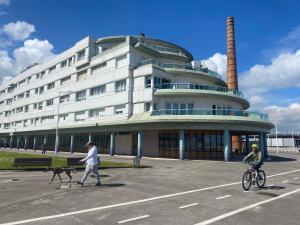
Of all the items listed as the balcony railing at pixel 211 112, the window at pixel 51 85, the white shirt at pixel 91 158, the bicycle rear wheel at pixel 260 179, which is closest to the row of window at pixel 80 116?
the window at pixel 51 85

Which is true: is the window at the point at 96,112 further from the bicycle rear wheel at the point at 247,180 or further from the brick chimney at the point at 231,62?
the bicycle rear wheel at the point at 247,180

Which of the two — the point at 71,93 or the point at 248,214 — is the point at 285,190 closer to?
the point at 248,214

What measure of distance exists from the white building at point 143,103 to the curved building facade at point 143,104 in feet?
0.34

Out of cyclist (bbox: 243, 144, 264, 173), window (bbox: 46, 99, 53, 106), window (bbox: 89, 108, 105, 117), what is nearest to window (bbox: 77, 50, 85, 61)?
window (bbox: 89, 108, 105, 117)

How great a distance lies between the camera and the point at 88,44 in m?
43.4

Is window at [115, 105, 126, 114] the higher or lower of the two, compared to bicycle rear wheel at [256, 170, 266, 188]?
higher

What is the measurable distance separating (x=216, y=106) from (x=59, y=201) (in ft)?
93.1

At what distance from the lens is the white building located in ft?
98.9

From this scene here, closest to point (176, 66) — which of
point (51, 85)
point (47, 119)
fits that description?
point (51, 85)

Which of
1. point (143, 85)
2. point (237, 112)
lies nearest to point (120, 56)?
point (143, 85)

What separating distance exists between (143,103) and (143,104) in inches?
4.8

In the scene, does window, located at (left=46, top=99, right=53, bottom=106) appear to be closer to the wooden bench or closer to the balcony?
the balcony

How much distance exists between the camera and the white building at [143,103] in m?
30.1

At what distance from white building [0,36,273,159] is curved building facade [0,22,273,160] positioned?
0.34 ft
